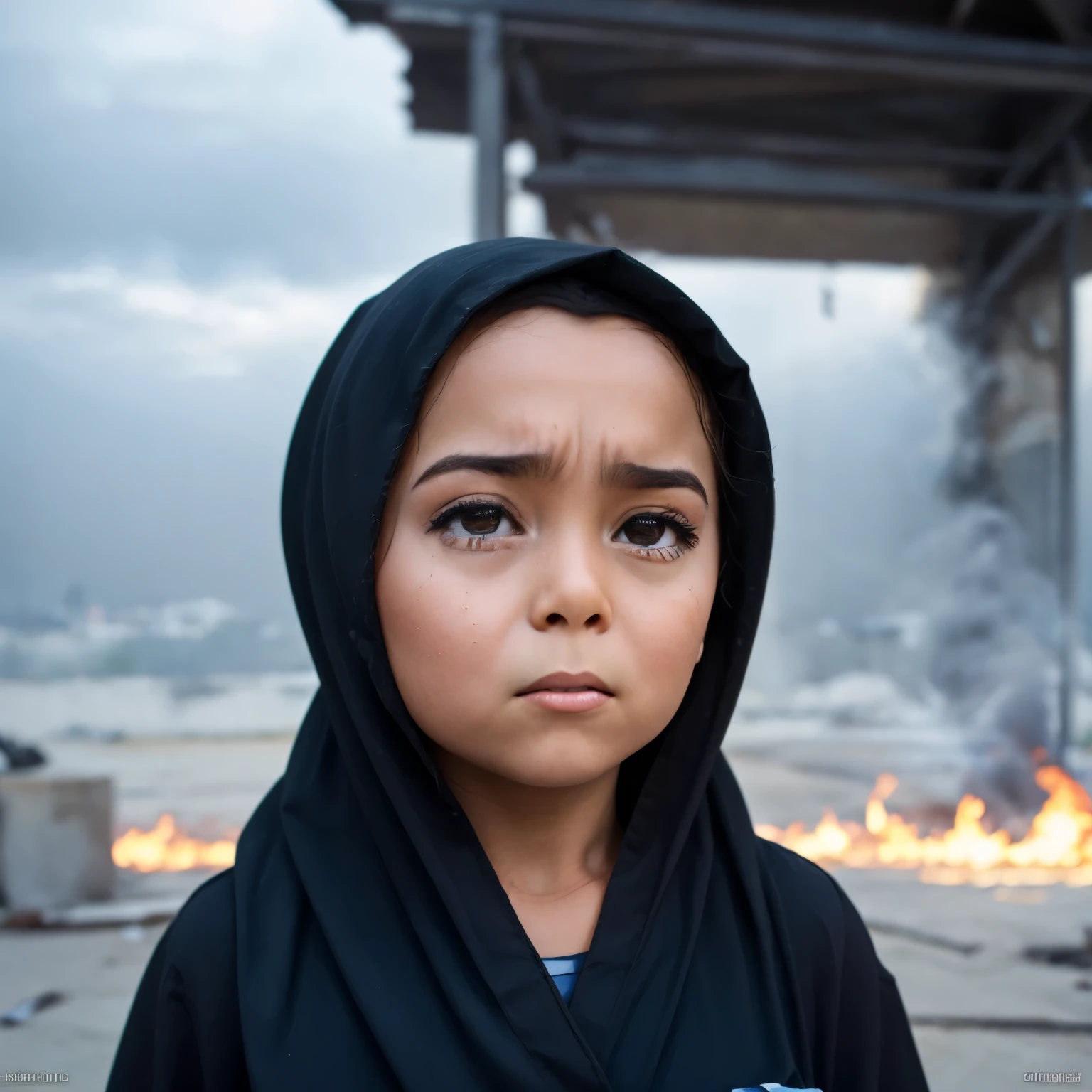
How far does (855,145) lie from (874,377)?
1.45m

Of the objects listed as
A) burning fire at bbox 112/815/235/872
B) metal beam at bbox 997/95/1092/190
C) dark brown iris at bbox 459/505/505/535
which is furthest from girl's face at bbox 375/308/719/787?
metal beam at bbox 997/95/1092/190

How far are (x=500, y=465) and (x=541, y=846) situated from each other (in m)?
0.44

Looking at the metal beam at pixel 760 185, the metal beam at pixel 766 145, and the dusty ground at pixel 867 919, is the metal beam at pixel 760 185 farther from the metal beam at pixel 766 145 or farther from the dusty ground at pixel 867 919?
the dusty ground at pixel 867 919

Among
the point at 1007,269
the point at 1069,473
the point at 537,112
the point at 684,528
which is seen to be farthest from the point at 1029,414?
the point at 684,528

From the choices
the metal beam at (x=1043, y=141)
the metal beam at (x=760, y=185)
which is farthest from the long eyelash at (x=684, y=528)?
the metal beam at (x=1043, y=141)

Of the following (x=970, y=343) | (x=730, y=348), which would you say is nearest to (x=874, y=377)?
(x=970, y=343)

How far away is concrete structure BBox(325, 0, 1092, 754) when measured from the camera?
4.05 m

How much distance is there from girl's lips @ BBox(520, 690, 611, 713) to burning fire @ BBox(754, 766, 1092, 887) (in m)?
3.58

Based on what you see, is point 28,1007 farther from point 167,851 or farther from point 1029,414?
point 1029,414

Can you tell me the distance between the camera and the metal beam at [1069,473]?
5.34 meters

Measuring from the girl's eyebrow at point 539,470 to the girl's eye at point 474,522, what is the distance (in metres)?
0.04

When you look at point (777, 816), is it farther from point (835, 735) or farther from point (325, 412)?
point (325, 412)

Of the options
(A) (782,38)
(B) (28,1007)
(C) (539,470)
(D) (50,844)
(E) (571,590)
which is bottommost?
(B) (28,1007)

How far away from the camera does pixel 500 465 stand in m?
0.88
